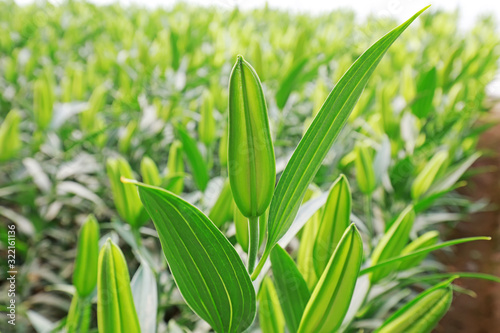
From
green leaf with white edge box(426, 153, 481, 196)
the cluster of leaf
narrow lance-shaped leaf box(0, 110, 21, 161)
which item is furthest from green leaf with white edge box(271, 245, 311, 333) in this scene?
narrow lance-shaped leaf box(0, 110, 21, 161)

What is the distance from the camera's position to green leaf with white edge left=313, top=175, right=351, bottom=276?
38cm

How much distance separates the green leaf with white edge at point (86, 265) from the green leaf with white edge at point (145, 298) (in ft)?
0.22

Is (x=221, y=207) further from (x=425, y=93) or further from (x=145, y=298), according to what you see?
(x=425, y=93)

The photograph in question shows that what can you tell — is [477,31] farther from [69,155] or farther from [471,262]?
[69,155]

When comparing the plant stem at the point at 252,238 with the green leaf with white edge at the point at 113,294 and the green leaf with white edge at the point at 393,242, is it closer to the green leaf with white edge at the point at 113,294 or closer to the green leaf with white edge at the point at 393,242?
the green leaf with white edge at the point at 113,294

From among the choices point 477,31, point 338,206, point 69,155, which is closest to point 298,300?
point 338,206

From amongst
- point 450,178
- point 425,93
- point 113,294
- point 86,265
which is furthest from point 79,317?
point 425,93

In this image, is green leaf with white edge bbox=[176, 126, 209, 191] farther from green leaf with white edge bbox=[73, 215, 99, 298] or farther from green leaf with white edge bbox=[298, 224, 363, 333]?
green leaf with white edge bbox=[298, 224, 363, 333]

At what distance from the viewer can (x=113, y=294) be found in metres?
0.30

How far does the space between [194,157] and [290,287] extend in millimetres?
248

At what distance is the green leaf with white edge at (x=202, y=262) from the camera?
0.27m

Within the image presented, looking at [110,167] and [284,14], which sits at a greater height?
[284,14]

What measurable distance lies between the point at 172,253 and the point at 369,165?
1.40 ft

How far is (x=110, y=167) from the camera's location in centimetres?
58
